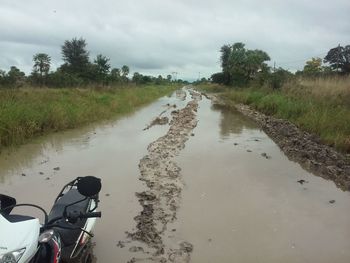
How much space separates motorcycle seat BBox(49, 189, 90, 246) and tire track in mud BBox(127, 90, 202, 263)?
1.02m

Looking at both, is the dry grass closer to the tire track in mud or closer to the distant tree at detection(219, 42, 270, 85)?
the tire track in mud

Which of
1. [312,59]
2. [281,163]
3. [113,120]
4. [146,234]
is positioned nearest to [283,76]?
[113,120]

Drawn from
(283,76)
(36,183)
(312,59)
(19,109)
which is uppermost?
(312,59)

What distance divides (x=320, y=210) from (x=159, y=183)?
9.69ft

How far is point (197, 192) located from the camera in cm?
678

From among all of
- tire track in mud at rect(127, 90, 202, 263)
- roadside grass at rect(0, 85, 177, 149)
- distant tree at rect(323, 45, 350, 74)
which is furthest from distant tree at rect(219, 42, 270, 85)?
tire track in mud at rect(127, 90, 202, 263)

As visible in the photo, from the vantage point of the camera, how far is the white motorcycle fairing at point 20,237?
2.31 meters

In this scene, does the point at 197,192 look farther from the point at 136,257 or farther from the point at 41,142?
the point at 41,142

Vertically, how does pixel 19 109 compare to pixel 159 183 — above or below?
above

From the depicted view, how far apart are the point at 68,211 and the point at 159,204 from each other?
2536 millimetres

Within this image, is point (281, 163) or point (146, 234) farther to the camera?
point (281, 163)

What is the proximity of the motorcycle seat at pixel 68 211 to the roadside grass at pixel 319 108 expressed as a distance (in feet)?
27.2

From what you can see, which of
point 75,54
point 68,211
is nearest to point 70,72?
point 75,54

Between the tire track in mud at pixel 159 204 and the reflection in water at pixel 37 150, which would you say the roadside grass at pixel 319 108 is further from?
the reflection in water at pixel 37 150
